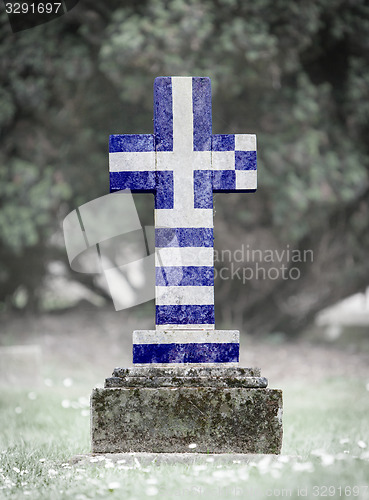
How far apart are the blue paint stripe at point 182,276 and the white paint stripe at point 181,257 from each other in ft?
0.08

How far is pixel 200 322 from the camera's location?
351cm

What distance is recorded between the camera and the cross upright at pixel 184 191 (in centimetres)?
345

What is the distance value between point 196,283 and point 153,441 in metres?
0.94

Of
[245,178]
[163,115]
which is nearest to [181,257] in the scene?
[245,178]

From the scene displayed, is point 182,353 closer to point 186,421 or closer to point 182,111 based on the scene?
point 186,421

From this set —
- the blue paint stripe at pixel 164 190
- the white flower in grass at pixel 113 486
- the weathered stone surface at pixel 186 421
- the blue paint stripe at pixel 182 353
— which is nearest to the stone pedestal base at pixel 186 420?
the weathered stone surface at pixel 186 421

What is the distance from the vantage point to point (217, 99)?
8.44 meters

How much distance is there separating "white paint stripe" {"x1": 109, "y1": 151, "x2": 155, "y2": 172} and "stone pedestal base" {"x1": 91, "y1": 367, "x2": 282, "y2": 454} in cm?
133

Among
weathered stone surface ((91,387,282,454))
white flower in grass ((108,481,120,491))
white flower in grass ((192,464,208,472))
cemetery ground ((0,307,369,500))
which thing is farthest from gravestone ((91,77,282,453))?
white flower in grass ((108,481,120,491))

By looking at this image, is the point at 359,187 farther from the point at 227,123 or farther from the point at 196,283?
the point at 196,283

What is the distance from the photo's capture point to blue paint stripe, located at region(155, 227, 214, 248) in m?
3.55

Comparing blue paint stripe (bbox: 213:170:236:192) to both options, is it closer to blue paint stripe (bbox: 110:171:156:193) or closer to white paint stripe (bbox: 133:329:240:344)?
blue paint stripe (bbox: 110:171:156:193)

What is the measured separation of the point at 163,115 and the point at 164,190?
0.47 m

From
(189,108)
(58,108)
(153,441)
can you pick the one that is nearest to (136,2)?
(58,108)
